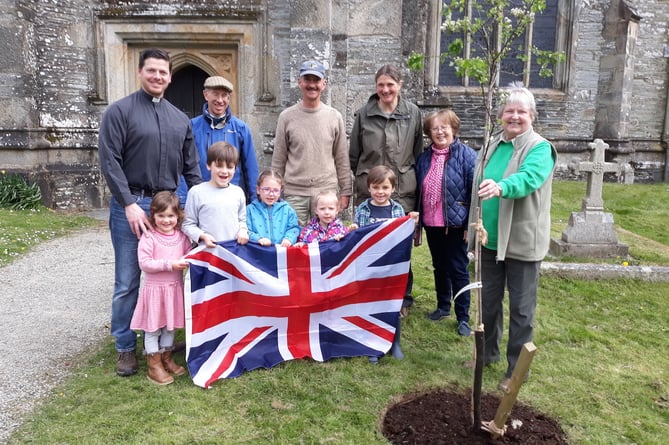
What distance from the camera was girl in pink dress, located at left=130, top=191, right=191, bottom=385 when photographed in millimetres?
3615

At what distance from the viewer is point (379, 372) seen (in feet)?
12.9

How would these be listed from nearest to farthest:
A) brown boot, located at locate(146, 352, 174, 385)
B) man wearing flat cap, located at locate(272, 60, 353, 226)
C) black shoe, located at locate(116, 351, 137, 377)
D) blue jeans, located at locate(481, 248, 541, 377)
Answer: blue jeans, located at locate(481, 248, 541, 377), brown boot, located at locate(146, 352, 174, 385), black shoe, located at locate(116, 351, 137, 377), man wearing flat cap, located at locate(272, 60, 353, 226)

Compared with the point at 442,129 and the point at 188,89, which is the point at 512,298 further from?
the point at 188,89

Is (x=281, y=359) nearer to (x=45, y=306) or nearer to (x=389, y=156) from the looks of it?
(x=389, y=156)

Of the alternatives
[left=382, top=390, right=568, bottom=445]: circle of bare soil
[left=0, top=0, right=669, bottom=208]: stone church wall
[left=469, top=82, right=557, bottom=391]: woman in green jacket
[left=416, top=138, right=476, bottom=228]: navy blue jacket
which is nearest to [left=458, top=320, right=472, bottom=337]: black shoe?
[left=469, top=82, right=557, bottom=391]: woman in green jacket

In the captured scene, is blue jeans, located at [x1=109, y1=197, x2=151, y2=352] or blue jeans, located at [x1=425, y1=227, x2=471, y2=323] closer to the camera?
blue jeans, located at [x1=109, y1=197, x2=151, y2=352]

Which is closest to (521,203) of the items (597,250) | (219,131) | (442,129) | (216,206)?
(442,129)

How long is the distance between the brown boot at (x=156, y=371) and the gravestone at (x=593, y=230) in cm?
546

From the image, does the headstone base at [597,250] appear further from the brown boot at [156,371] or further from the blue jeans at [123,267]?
the blue jeans at [123,267]

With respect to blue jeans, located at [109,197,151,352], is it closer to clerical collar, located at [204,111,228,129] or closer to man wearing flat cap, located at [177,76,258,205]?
man wearing flat cap, located at [177,76,258,205]

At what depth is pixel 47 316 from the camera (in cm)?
512

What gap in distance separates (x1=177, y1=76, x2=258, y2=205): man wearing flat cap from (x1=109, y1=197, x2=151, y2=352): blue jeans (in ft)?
2.34

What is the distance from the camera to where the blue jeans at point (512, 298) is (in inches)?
141

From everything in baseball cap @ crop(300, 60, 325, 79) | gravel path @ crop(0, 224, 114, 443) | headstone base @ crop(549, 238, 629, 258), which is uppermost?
baseball cap @ crop(300, 60, 325, 79)
